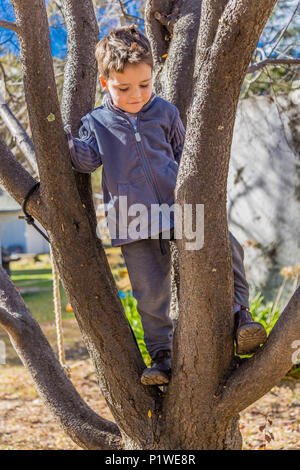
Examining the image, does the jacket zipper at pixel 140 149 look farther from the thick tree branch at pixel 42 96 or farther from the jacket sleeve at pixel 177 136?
the thick tree branch at pixel 42 96

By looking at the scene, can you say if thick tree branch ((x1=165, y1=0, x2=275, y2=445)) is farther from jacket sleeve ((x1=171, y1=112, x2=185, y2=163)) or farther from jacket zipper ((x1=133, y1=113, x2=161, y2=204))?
jacket sleeve ((x1=171, y1=112, x2=185, y2=163))

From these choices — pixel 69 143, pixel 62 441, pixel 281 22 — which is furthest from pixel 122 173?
pixel 281 22

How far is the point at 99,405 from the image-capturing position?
16.7 feet

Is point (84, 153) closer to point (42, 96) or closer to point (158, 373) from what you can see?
point (42, 96)

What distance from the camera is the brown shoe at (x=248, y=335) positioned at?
70.7 inches

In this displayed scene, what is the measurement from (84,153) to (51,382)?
1.02 metres

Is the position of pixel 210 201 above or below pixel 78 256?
above

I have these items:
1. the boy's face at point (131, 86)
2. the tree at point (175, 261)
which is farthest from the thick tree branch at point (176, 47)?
the boy's face at point (131, 86)

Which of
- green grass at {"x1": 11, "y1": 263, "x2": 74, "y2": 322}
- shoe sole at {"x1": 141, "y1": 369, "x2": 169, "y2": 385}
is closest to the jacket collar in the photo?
shoe sole at {"x1": 141, "y1": 369, "x2": 169, "y2": 385}

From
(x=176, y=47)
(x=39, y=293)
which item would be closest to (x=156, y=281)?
(x=176, y=47)

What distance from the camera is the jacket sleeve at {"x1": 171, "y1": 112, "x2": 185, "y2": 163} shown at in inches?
84.1

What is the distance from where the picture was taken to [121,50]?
191 cm

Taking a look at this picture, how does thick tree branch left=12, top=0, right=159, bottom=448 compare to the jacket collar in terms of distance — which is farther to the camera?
the jacket collar

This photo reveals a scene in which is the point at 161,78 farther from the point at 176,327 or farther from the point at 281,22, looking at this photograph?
the point at 281,22
